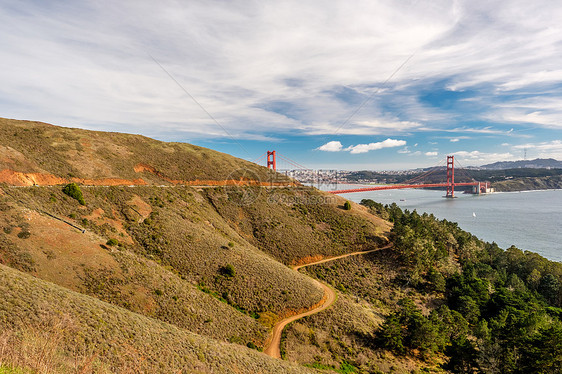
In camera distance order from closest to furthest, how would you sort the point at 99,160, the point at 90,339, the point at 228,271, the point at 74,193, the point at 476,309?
the point at 90,339 → the point at 74,193 → the point at 228,271 → the point at 476,309 → the point at 99,160

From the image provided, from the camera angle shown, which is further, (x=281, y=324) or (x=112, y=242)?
(x=281, y=324)

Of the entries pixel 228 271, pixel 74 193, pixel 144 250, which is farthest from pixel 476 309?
pixel 74 193

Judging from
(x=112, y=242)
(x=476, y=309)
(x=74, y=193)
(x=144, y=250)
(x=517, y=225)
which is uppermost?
(x=74, y=193)

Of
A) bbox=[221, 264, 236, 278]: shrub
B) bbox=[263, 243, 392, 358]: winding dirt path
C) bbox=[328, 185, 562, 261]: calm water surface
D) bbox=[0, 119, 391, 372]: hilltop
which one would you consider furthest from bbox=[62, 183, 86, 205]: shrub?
bbox=[328, 185, 562, 261]: calm water surface

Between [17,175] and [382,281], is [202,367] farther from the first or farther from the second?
[382,281]

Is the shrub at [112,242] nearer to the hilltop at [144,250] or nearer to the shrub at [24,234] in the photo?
the hilltop at [144,250]

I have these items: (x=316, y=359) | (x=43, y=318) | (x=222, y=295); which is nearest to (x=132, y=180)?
(x=222, y=295)

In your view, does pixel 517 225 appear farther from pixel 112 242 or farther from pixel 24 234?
pixel 24 234

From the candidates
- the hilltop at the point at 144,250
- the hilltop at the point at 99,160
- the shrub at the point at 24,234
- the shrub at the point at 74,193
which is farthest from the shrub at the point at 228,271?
the hilltop at the point at 99,160

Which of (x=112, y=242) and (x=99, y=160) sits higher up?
(x=99, y=160)
